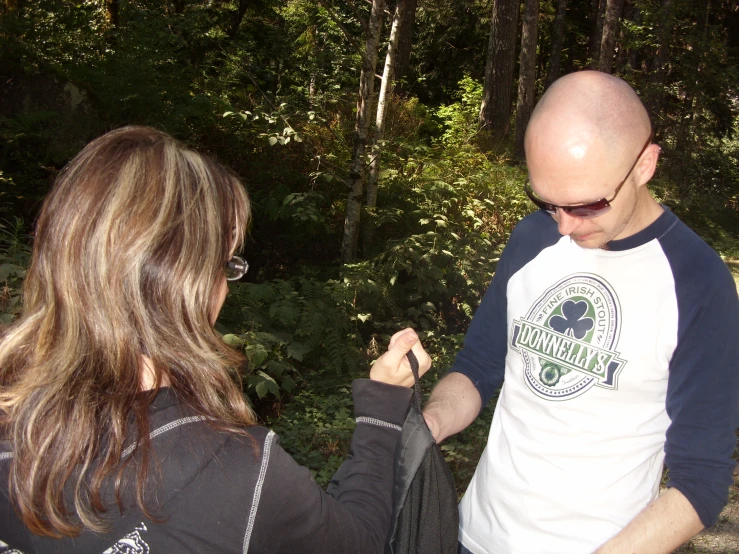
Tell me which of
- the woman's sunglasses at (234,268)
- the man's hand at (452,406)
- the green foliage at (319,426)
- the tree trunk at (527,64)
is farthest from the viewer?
the tree trunk at (527,64)

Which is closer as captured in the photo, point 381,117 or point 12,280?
point 12,280

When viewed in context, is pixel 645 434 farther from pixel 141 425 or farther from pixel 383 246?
pixel 383 246

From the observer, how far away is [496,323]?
232 centimetres

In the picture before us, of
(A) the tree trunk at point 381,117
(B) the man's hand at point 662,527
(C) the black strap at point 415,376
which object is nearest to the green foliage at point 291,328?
(A) the tree trunk at point 381,117

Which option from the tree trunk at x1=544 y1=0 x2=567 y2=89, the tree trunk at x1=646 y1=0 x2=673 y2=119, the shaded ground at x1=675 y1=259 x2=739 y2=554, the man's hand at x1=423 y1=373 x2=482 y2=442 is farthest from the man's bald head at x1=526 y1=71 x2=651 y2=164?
the tree trunk at x1=544 y1=0 x2=567 y2=89

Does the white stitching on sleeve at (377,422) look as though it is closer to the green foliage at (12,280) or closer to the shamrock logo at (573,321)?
the shamrock logo at (573,321)

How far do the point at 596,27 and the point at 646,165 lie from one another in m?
20.8

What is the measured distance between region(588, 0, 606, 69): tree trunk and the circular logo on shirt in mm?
17138

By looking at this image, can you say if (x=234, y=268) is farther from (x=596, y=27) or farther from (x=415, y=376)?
(x=596, y=27)

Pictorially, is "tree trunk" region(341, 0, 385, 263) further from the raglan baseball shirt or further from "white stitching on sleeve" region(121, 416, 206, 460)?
"white stitching on sleeve" region(121, 416, 206, 460)

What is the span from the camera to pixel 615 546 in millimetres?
1719

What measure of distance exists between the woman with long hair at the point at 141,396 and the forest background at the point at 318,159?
2.58 metres

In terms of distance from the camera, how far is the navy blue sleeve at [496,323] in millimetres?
2256

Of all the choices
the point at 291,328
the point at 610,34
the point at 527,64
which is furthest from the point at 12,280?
the point at 610,34
